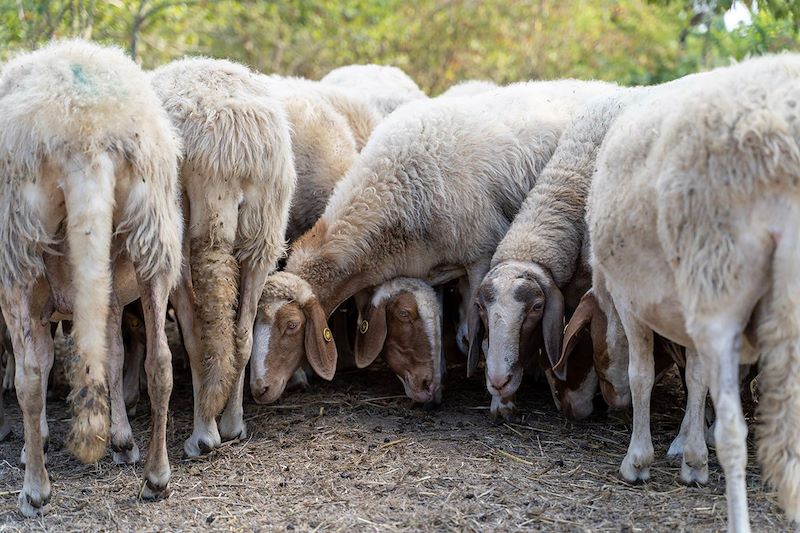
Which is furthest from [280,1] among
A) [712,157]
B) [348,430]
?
[712,157]

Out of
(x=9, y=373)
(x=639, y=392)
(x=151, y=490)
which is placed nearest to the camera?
(x=151, y=490)

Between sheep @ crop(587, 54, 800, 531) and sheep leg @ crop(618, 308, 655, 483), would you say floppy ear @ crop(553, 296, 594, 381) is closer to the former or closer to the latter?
sheep leg @ crop(618, 308, 655, 483)

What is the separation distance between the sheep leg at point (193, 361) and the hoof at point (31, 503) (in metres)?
0.83

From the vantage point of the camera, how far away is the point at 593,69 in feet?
39.7

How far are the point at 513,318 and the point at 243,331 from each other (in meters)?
1.34

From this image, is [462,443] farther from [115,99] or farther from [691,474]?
[115,99]

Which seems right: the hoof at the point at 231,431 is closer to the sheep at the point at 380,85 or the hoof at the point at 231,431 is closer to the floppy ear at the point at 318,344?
the floppy ear at the point at 318,344

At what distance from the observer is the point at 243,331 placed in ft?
14.9

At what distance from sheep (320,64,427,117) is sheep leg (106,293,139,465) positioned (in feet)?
10.7

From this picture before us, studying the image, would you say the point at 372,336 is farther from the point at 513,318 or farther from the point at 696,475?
the point at 696,475

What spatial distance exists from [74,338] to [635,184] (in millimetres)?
2185

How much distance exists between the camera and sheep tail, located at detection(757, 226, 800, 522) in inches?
116

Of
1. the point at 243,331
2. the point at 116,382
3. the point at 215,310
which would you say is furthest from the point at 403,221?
the point at 116,382

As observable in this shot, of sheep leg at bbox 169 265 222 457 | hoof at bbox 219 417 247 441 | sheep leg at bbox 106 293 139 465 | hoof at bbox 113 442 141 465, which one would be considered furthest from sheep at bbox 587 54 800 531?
hoof at bbox 113 442 141 465
